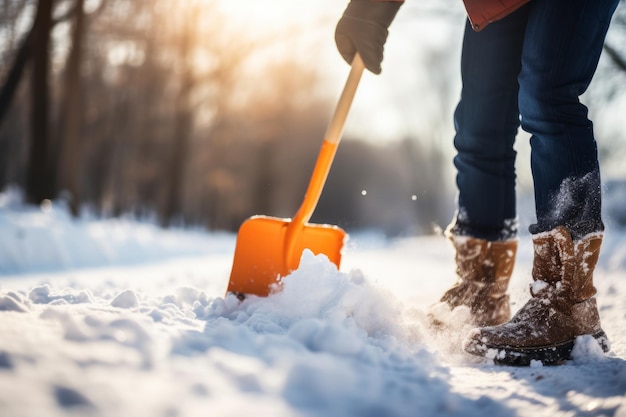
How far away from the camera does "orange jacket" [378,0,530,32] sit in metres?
1.73

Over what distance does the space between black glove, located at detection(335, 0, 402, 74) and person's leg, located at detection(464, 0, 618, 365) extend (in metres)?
0.57

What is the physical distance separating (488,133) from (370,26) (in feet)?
1.97

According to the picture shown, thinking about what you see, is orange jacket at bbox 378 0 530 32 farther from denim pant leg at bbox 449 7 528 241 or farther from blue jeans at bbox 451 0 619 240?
A: denim pant leg at bbox 449 7 528 241

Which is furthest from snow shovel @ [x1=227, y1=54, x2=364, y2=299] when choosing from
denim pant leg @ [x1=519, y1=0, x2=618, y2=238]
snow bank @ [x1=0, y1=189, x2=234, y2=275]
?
snow bank @ [x1=0, y1=189, x2=234, y2=275]

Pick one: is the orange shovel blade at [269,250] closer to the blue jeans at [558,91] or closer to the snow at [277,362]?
the snow at [277,362]

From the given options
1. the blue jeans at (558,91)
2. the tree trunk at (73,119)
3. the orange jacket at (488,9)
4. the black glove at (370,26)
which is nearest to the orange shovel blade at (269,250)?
the black glove at (370,26)

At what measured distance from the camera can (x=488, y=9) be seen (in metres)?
1.76

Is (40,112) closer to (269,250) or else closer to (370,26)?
(269,250)

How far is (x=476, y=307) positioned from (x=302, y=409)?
1.16 metres

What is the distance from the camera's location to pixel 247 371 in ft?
3.76

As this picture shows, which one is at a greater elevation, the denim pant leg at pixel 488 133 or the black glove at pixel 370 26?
the black glove at pixel 370 26

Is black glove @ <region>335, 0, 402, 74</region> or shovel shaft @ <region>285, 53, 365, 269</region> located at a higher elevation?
black glove @ <region>335, 0, 402, 74</region>

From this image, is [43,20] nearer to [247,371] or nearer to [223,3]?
[223,3]

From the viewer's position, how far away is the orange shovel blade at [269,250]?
2.12 metres
